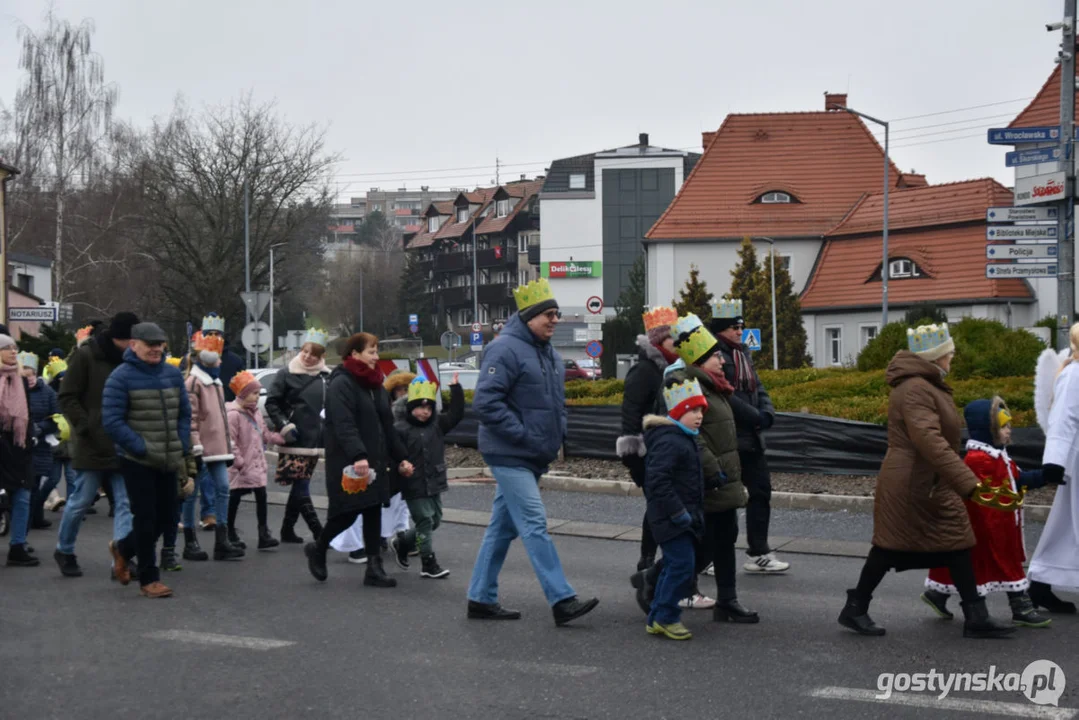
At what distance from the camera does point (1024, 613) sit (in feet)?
24.5

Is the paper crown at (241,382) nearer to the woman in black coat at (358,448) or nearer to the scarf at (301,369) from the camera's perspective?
the scarf at (301,369)

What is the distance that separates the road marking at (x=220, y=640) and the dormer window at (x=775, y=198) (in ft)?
199

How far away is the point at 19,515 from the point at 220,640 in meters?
3.75

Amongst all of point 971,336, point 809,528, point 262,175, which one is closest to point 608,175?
point 262,175

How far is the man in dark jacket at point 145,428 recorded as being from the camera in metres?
8.84

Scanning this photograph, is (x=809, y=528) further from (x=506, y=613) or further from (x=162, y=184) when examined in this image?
(x=162, y=184)

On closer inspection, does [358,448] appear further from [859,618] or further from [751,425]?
[859,618]

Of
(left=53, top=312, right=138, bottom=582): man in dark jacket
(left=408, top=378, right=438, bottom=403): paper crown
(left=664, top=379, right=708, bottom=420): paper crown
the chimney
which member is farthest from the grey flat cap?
the chimney

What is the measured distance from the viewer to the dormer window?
66188 millimetres

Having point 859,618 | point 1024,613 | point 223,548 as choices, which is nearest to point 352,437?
point 223,548

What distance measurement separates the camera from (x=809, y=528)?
12.2m

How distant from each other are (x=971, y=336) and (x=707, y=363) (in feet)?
41.5

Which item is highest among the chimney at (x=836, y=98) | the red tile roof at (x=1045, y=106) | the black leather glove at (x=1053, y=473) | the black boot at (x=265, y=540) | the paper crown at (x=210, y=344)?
the chimney at (x=836, y=98)

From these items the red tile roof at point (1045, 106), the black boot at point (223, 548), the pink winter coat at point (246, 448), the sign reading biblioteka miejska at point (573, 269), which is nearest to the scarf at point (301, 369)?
the pink winter coat at point (246, 448)
